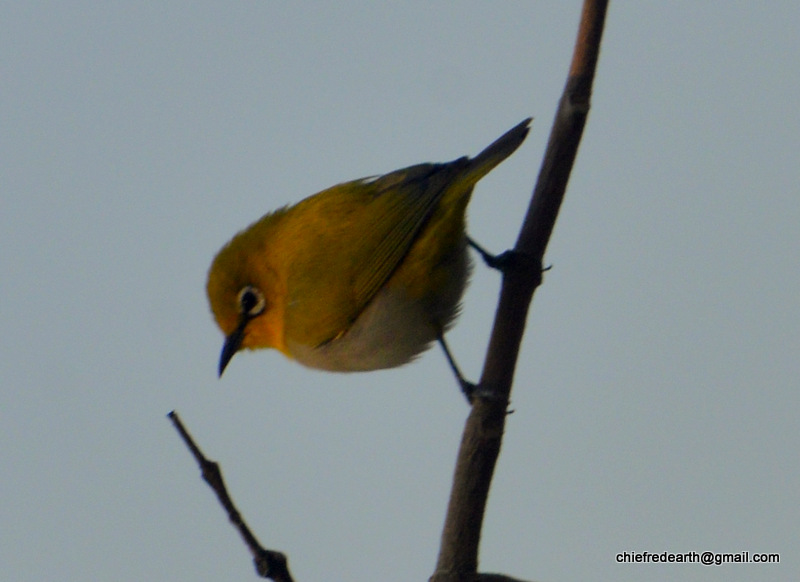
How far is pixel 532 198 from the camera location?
12.6ft

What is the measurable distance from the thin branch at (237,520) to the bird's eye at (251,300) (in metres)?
3.32

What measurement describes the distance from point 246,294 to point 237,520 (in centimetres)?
343

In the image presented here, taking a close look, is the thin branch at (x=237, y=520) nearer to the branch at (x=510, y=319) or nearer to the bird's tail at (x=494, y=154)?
the branch at (x=510, y=319)

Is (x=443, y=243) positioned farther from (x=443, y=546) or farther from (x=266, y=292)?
(x=443, y=546)

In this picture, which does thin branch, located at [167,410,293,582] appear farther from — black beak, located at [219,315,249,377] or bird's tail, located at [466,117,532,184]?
black beak, located at [219,315,249,377]

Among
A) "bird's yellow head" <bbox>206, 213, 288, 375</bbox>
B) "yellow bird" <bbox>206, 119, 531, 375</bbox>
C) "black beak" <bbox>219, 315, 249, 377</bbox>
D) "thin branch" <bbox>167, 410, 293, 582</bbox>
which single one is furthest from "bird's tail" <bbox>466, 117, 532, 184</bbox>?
"thin branch" <bbox>167, 410, 293, 582</bbox>

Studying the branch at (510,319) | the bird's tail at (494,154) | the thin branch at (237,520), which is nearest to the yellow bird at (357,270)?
the bird's tail at (494,154)

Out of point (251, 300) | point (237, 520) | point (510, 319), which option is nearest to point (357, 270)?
point (251, 300)

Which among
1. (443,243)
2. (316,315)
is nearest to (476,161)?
(443,243)

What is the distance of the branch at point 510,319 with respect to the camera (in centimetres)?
318

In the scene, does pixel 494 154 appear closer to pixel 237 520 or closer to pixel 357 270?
pixel 357 270

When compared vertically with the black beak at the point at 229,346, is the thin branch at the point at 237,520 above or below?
below

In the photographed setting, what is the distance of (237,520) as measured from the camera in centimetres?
235

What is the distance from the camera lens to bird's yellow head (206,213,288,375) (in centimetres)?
566
